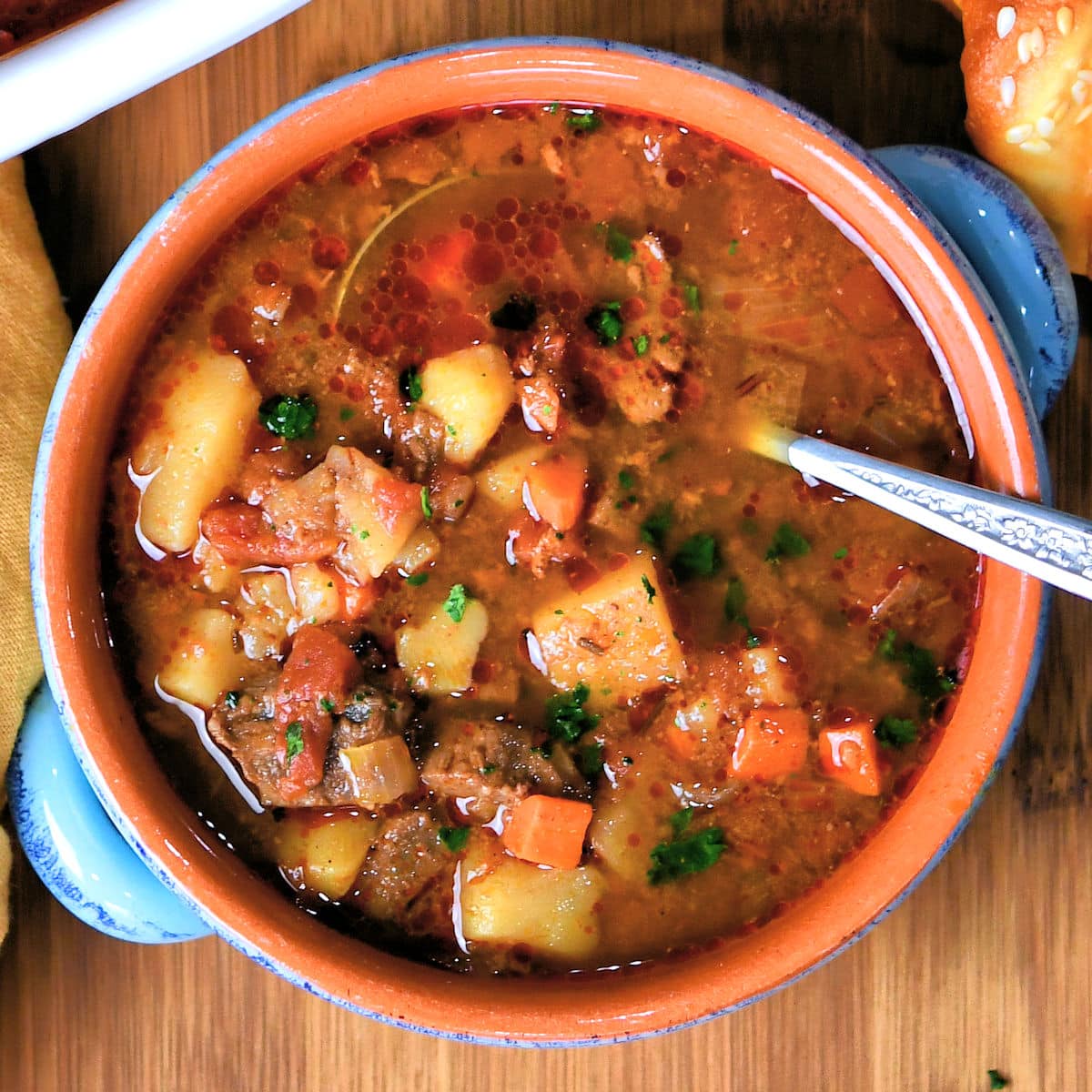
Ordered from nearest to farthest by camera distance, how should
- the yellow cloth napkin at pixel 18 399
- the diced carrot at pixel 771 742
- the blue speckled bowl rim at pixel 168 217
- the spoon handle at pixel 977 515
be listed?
the spoon handle at pixel 977 515, the blue speckled bowl rim at pixel 168 217, the diced carrot at pixel 771 742, the yellow cloth napkin at pixel 18 399

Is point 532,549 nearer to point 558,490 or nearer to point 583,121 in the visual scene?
point 558,490

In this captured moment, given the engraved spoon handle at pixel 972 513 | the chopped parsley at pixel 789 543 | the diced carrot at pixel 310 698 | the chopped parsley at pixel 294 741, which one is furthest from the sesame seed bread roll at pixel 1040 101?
the chopped parsley at pixel 294 741

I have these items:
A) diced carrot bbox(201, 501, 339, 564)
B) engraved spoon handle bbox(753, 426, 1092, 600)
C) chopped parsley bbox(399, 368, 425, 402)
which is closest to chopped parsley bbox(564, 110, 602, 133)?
chopped parsley bbox(399, 368, 425, 402)

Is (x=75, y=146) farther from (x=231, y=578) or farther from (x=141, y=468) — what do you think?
(x=231, y=578)

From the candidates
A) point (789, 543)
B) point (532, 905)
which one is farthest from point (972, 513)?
point (532, 905)

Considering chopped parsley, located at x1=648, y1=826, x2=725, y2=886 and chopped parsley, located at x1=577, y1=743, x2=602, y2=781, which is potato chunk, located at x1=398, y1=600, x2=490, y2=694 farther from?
chopped parsley, located at x1=648, y1=826, x2=725, y2=886

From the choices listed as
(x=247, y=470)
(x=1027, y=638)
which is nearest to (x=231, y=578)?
(x=247, y=470)

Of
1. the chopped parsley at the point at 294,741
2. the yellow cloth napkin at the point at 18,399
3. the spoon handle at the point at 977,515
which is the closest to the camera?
the spoon handle at the point at 977,515

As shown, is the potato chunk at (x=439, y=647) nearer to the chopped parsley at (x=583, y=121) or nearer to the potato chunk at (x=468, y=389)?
the potato chunk at (x=468, y=389)
